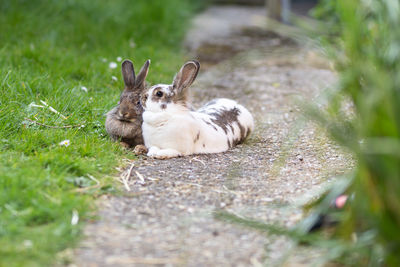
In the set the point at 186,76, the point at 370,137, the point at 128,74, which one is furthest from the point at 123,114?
the point at 370,137

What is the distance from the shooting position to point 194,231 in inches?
101

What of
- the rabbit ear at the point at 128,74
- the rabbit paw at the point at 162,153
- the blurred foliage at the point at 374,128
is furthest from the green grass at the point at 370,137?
Answer: the rabbit ear at the point at 128,74

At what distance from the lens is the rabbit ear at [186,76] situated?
12.5 ft

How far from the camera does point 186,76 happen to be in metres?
3.85

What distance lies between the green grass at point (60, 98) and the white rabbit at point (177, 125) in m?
0.24

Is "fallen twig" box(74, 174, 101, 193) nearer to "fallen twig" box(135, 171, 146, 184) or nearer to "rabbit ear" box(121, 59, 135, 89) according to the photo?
"fallen twig" box(135, 171, 146, 184)

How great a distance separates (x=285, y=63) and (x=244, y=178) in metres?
4.05

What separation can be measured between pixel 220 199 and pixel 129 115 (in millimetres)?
1160

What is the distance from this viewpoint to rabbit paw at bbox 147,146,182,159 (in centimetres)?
369

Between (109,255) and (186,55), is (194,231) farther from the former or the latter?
(186,55)

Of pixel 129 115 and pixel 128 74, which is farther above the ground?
pixel 128 74

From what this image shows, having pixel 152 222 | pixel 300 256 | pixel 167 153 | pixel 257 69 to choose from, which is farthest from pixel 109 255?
pixel 257 69

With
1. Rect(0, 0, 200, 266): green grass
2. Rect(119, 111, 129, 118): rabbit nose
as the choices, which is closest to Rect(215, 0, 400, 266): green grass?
Rect(0, 0, 200, 266): green grass

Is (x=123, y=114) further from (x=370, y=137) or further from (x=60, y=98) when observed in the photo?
(x=370, y=137)
